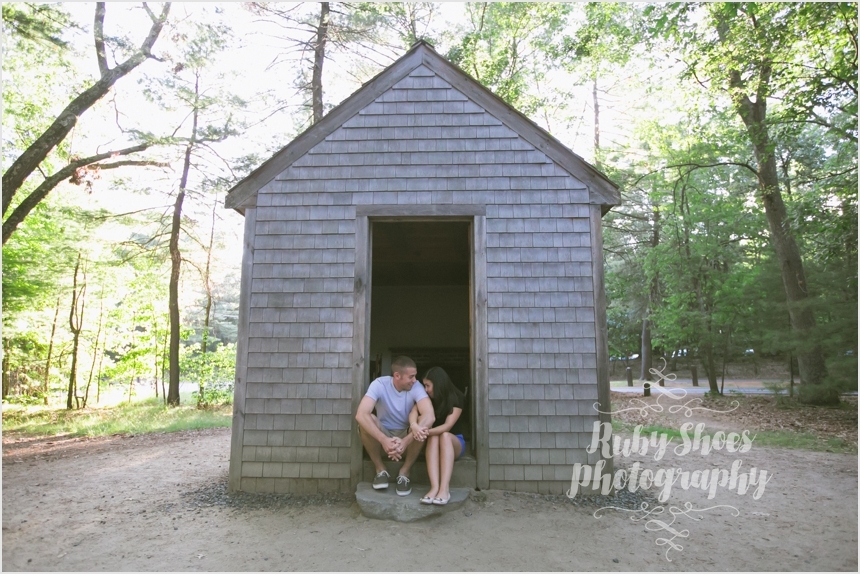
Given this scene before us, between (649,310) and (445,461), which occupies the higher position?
(649,310)

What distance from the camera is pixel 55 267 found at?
14117mm

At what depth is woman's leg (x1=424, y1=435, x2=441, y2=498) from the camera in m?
4.36

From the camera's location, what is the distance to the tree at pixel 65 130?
31.6ft

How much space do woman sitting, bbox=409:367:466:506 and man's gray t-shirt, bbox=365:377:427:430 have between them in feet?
0.54

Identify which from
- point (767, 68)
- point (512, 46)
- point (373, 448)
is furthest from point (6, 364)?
point (767, 68)

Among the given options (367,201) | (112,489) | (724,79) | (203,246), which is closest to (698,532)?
(367,201)

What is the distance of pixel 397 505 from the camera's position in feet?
14.0

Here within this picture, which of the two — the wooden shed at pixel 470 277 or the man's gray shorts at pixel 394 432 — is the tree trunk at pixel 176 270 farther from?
the man's gray shorts at pixel 394 432

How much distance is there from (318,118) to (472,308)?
10.4 m

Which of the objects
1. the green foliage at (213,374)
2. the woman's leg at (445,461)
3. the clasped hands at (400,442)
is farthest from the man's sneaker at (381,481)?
the green foliage at (213,374)

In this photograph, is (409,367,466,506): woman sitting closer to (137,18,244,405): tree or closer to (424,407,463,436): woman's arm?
(424,407,463,436): woman's arm

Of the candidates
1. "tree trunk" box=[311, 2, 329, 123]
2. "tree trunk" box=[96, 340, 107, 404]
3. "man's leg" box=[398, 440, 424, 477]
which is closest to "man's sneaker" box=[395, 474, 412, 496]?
"man's leg" box=[398, 440, 424, 477]

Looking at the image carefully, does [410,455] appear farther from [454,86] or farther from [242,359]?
[454,86]

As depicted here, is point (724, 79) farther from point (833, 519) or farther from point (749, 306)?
point (833, 519)
